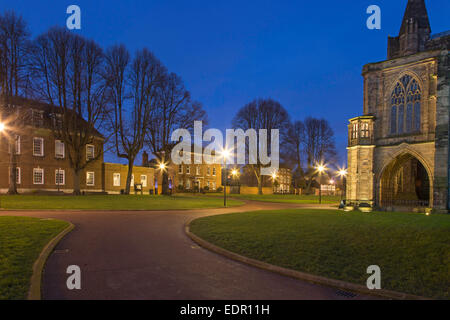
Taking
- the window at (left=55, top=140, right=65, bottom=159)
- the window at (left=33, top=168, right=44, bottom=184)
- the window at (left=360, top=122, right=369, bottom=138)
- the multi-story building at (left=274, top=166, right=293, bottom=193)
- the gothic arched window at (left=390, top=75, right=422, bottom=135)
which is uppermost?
the gothic arched window at (left=390, top=75, right=422, bottom=135)

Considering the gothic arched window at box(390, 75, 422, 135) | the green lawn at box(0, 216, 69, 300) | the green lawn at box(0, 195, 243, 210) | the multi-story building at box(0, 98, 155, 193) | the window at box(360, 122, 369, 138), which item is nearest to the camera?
the green lawn at box(0, 216, 69, 300)

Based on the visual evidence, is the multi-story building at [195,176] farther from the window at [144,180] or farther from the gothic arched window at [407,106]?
the gothic arched window at [407,106]

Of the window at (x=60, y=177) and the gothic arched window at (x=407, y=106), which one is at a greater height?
the gothic arched window at (x=407, y=106)

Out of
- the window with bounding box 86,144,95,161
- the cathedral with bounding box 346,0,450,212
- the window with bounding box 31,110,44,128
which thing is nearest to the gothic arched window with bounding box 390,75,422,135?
the cathedral with bounding box 346,0,450,212

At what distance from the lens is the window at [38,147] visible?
35.2 meters

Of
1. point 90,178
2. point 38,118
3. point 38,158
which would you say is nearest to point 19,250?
point 38,158

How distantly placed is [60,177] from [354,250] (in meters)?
40.0

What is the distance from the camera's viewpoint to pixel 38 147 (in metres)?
35.6

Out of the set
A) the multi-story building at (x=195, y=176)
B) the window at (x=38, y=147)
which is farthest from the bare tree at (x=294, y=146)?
the window at (x=38, y=147)

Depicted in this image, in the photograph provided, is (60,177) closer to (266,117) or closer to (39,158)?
(39,158)

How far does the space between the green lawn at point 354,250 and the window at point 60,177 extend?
109ft

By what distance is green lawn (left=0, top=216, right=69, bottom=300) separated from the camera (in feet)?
15.9

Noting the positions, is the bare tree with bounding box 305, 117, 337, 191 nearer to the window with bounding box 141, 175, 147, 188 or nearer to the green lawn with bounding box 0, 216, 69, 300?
the window with bounding box 141, 175, 147, 188
